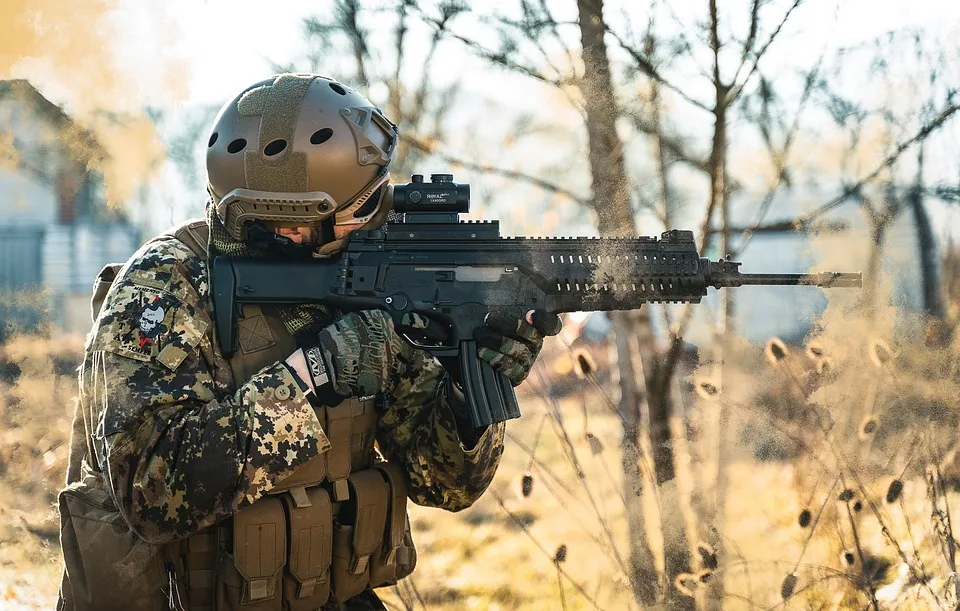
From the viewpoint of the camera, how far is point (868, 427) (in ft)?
11.9

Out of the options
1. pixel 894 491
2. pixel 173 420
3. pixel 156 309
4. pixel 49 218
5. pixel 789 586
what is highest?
pixel 49 218

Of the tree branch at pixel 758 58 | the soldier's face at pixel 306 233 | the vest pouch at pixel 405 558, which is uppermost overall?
the tree branch at pixel 758 58

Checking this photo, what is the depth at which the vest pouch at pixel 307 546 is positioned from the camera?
220 cm

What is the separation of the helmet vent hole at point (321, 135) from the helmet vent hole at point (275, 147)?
8cm

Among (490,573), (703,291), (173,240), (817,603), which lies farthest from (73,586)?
(817,603)

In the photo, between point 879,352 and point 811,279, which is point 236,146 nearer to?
point 811,279

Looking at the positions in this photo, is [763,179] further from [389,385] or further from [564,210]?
[389,385]

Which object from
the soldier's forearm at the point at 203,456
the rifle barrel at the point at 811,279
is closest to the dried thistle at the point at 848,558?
the rifle barrel at the point at 811,279

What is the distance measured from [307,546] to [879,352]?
8.96 feet

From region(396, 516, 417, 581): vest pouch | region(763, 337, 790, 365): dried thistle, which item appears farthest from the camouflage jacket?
region(763, 337, 790, 365): dried thistle

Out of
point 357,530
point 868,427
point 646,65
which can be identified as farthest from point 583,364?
point 357,530

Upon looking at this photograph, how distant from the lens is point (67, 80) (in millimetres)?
4488

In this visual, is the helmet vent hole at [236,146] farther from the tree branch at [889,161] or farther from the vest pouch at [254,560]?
the tree branch at [889,161]

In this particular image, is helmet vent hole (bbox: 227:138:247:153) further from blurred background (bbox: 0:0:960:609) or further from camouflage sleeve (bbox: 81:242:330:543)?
blurred background (bbox: 0:0:960:609)
